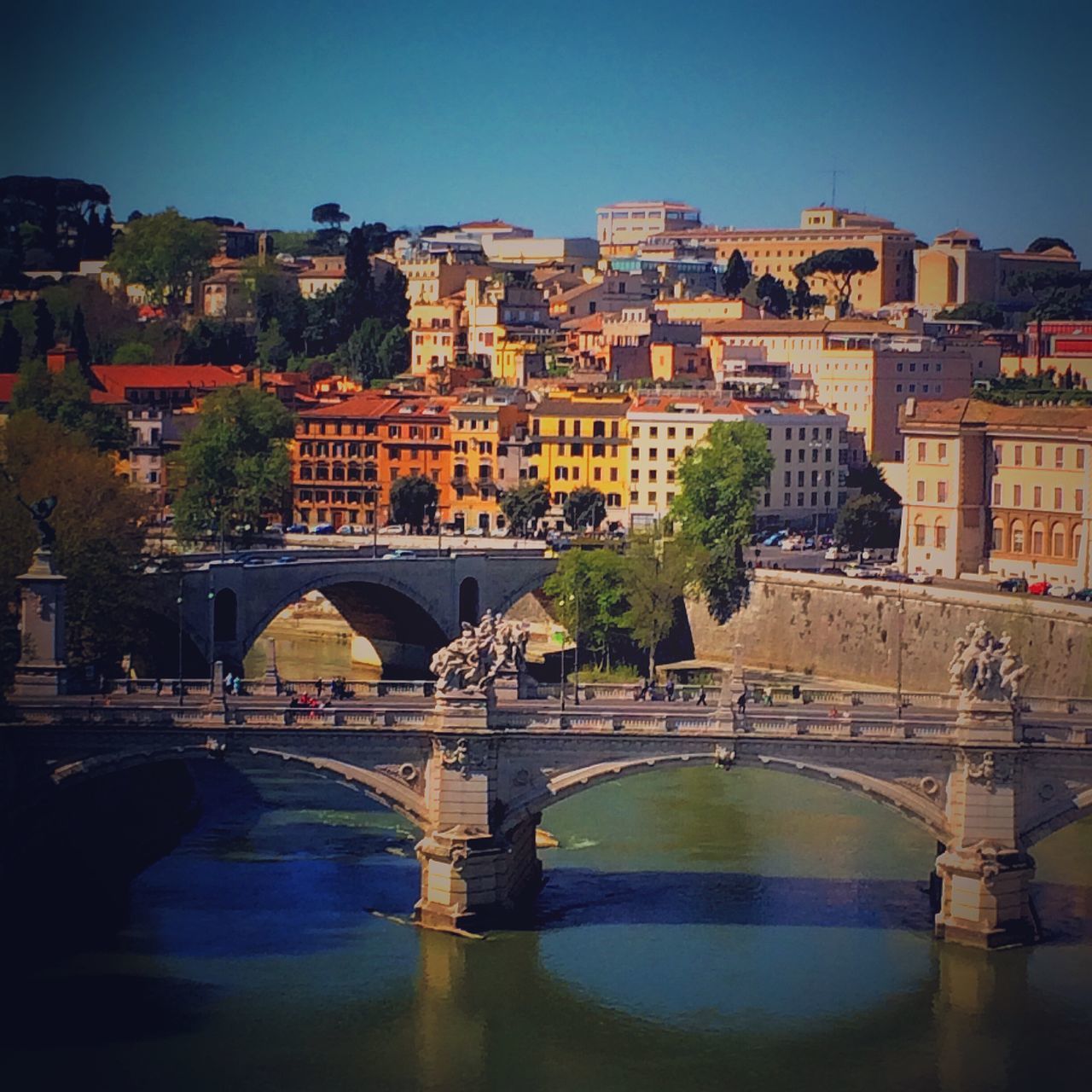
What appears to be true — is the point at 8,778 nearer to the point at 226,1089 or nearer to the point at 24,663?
the point at 24,663

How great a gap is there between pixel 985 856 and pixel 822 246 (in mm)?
42690

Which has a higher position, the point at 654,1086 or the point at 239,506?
the point at 239,506

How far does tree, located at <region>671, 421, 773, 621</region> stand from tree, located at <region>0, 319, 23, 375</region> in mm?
14165

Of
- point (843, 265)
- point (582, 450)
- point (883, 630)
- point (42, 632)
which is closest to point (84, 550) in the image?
point (42, 632)

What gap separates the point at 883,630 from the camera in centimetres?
3158

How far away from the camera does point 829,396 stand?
43875 millimetres

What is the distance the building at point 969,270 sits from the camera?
5672 centimetres

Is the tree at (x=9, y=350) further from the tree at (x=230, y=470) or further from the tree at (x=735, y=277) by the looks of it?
the tree at (x=735, y=277)

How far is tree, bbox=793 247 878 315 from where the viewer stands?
58.0m

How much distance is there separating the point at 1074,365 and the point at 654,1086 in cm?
3072

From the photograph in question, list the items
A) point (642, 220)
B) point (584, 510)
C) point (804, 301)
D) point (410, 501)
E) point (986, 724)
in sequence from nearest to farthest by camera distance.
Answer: point (986, 724) → point (584, 510) → point (410, 501) → point (804, 301) → point (642, 220)

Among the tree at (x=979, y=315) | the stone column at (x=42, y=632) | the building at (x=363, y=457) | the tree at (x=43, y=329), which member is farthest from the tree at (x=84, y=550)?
the tree at (x=979, y=315)

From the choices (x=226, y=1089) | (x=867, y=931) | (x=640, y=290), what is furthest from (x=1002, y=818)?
(x=640, y=290)

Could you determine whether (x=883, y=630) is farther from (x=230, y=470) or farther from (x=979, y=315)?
(x=979, y=315)
